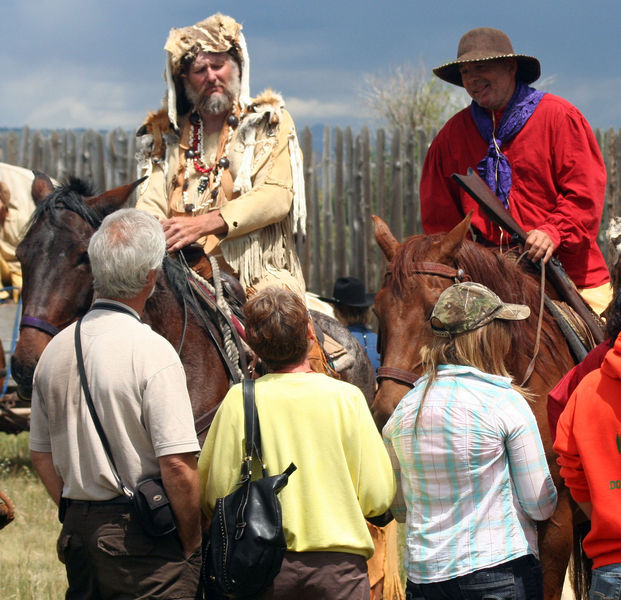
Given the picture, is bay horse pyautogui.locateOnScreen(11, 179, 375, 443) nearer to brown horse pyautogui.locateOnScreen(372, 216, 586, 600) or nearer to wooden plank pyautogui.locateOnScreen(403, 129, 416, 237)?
brown horse pyautogui.locateOnScreen(372, 216, 586, 600)

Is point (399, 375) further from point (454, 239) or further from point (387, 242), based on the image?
point (387, 242)

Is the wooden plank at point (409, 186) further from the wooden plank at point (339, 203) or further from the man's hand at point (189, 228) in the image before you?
the man's hand at point (189, 228)

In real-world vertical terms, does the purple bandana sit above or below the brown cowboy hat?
below

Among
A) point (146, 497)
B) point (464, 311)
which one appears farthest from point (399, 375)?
point (146, 497)

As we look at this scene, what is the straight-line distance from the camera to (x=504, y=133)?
15.3 ft

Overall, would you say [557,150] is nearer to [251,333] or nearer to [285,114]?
[285,114]

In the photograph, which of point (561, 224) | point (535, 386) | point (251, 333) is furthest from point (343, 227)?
point (251, 333)

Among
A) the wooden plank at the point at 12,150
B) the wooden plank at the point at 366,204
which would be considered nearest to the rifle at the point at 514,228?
the wooden plank at the point at 366,204

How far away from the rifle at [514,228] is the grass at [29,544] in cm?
348

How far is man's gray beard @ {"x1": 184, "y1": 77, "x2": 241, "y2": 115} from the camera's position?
483cm

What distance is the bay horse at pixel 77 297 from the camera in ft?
11.8

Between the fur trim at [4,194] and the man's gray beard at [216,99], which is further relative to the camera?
the fur trim at [4,194]

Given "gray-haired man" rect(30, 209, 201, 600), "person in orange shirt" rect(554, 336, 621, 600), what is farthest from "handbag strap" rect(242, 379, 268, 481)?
"person in orange shirt" rect(554, 336, 621, 600)

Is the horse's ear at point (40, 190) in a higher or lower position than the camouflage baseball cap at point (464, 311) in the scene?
higher
